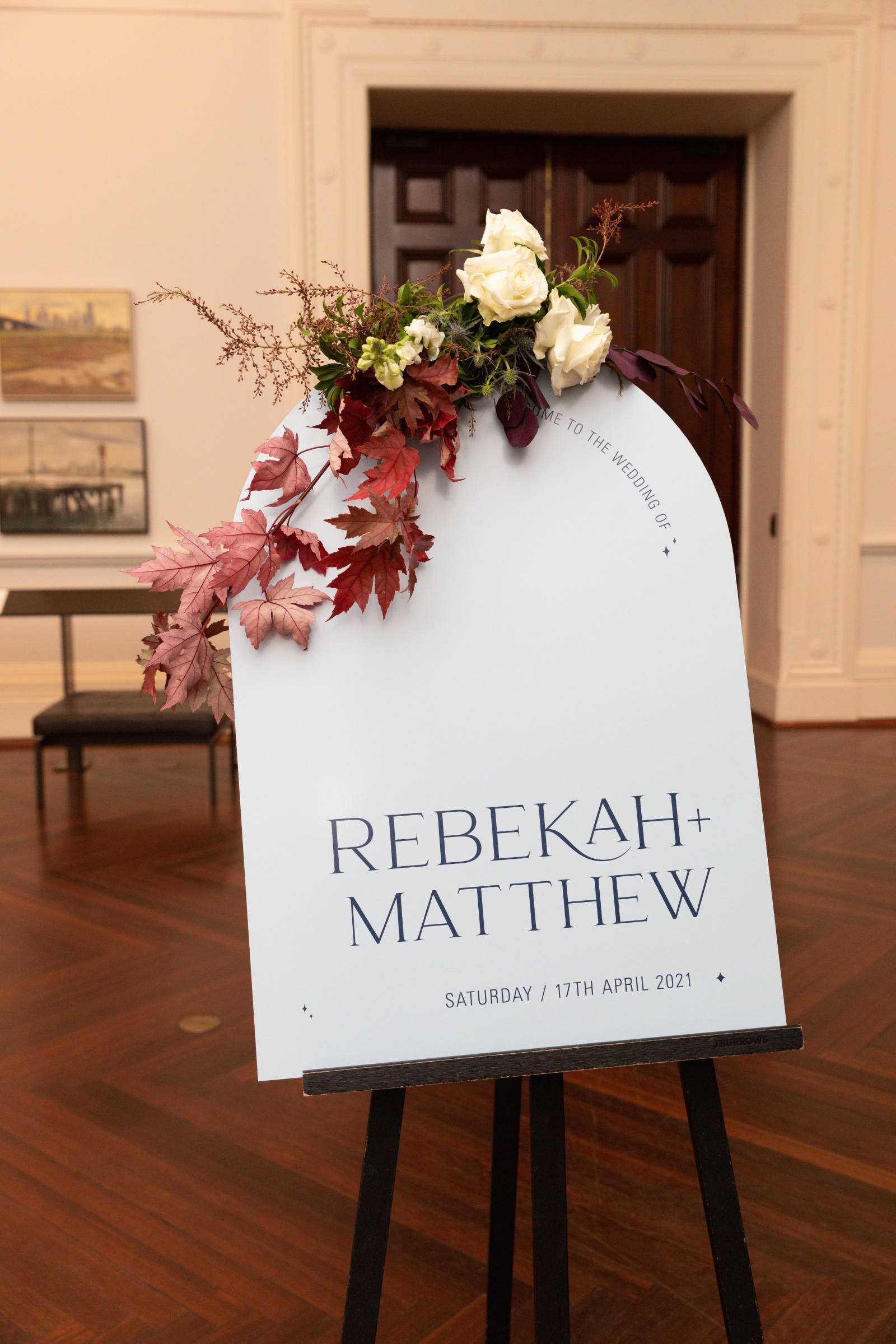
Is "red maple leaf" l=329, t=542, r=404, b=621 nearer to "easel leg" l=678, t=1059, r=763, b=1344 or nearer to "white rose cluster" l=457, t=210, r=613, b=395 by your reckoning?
"white rose cluster" l=457, t=210, r=613, b=395

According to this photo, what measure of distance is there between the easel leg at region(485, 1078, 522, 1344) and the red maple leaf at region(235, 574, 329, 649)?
2.32 feet

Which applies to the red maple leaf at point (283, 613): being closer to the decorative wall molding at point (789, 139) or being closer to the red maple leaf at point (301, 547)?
the red maple leaf at point (301, 547)

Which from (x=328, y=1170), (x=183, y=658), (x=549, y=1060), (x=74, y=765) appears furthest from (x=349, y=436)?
(x=74, y=765)

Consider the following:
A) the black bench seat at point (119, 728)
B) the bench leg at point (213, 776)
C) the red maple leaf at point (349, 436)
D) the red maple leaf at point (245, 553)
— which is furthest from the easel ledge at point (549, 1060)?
the bench leg at point (213, 776)

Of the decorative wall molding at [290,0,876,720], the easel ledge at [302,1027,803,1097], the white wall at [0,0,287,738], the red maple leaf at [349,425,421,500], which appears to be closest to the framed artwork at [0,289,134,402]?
the white wall at [0,0,287,738]

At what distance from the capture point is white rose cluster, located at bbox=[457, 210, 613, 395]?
3.57ft

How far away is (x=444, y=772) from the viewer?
3.76 feet

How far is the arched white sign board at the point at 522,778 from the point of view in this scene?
1.12 meters

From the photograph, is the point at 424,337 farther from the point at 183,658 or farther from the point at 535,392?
the point at 183,658

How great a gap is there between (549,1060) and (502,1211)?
0.50 m

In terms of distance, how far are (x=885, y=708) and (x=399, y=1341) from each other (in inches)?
207

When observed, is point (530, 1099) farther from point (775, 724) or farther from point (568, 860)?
point (775, 724)

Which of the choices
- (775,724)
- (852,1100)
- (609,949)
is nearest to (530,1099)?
(609,949)

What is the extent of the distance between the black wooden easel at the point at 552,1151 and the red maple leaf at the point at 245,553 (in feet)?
1.57
